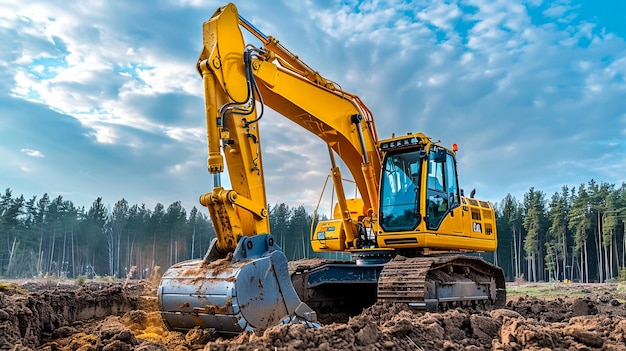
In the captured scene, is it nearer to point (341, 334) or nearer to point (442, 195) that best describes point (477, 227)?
point (442, 195)

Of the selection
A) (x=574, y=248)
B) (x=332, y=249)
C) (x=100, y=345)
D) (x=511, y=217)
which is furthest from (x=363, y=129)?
(x=511, y=217)

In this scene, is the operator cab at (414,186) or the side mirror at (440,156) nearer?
the operator cab at (414,186)

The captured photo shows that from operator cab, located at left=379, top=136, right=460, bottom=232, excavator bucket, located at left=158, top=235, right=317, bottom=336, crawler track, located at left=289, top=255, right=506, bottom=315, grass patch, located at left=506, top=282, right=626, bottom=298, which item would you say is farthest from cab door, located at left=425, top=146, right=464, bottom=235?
grass patch, located at left=506, top=282, right=626, bottom=298

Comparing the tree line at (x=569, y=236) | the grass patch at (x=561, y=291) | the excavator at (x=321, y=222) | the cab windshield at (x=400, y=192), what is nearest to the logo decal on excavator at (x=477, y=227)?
the excavator at (x=321, y=222)

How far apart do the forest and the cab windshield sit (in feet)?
152

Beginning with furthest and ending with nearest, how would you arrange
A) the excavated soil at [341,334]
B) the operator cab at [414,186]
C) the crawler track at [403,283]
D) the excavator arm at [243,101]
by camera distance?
the operator cab at [414,186]
the crawler track at [403,283]
the excavator arm at [243,101]
the excavated soil at [341,334]

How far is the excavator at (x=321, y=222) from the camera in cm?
599

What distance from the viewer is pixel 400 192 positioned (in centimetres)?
912

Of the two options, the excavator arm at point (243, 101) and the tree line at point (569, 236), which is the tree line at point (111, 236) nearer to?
the tree line at point (569, 236)

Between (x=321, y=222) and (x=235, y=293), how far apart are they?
17.4 ft

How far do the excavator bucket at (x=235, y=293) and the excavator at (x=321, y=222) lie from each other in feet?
0.04

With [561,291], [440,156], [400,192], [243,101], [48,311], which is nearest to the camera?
[243,101]

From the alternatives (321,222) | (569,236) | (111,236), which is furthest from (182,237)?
(321,222)

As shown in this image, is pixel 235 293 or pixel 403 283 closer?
pixel 235 293
